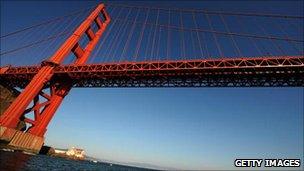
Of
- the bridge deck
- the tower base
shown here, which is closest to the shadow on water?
the tower base

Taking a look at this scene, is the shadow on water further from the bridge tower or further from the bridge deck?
the bridge deck

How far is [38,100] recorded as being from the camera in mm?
35656

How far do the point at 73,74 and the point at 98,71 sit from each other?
10.6ft

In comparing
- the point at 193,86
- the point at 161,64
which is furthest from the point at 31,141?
the point at 193,86

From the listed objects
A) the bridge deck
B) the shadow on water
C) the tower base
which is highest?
the bridge deck

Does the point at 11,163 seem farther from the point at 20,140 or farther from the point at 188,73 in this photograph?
the point at 188,73

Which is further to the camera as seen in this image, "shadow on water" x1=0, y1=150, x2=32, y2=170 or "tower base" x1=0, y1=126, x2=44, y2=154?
"tower base" x1=0, y1=126, x2=44, y2=154

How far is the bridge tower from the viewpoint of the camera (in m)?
31.0

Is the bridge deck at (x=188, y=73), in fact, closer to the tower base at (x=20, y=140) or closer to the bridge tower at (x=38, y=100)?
the bridge tower at (x=38, y=100)

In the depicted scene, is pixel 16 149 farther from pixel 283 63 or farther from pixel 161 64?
pixel 283 63

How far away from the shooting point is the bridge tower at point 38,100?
31.0 meters

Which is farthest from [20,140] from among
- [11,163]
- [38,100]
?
[11,163]

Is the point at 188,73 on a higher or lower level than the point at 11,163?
higher

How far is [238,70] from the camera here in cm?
3109
